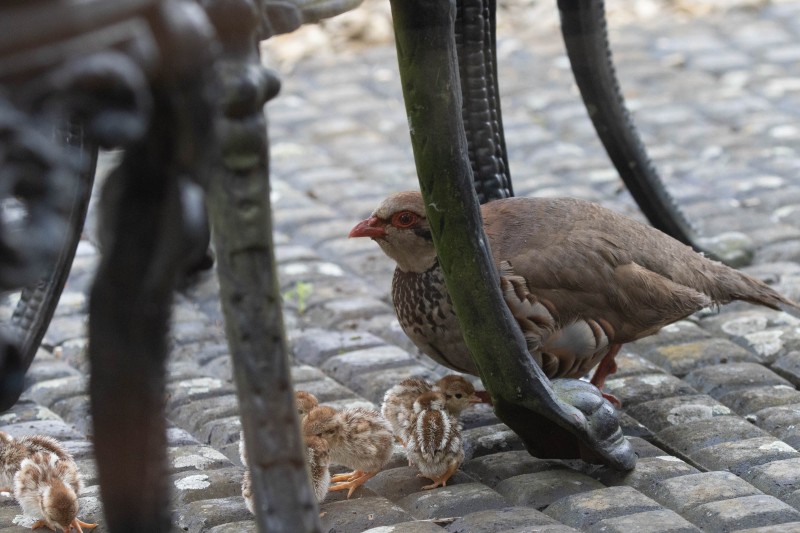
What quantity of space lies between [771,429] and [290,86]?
523 cm

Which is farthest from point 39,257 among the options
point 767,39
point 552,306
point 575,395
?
point 767,39

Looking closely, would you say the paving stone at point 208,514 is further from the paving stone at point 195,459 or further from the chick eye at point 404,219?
the chick eye at point 404,219

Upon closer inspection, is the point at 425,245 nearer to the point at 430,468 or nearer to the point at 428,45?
the point at 430,468

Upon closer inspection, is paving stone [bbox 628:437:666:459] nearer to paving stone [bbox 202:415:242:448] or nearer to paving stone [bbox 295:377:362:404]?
paving stone [bbox 295:377:362:404]

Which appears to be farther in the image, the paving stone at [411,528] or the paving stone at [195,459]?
the paving stone at [195,459]

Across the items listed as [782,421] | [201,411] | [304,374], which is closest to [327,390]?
[304,374]

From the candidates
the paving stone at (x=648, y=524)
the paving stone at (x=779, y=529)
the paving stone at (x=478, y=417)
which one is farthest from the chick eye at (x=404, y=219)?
the paving stone at (x=779, y=529)

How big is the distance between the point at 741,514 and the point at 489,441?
3.18 feet

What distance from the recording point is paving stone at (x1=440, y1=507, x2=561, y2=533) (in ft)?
10.5

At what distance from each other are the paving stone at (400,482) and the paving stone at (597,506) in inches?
14.9

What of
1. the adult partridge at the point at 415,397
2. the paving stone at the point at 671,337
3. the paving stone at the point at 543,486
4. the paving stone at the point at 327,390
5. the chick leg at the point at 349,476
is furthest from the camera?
the paving stone at the point at 671,337

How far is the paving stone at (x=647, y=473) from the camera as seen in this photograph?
348 cm

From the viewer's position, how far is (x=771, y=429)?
3865 mm

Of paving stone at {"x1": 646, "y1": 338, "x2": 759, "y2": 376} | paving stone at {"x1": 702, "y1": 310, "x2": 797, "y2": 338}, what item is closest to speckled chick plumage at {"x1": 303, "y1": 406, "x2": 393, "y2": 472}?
paving stone at {"x1": 646, "y1": 338, "x2": 759, "y2": 376}
